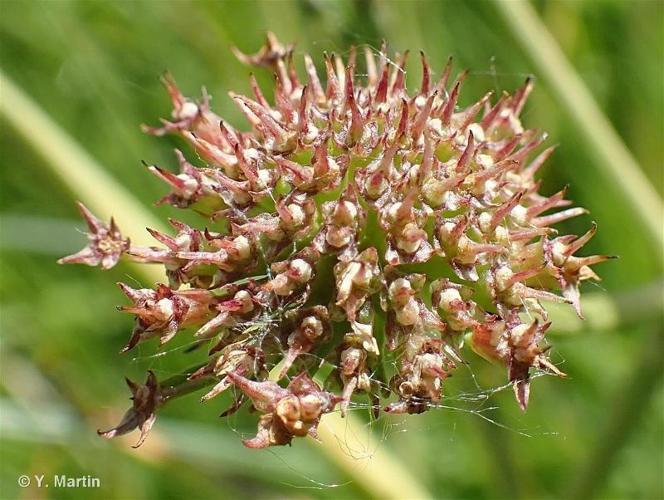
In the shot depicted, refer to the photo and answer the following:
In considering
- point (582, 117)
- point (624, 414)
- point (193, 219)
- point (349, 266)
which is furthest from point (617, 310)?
point (193, 219)

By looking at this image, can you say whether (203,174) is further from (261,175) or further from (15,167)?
(15,167)

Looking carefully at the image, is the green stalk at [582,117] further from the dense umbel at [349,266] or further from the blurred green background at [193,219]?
the dense umbel at [349,266]

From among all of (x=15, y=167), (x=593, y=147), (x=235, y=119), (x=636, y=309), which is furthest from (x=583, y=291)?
(x=15, y=167)

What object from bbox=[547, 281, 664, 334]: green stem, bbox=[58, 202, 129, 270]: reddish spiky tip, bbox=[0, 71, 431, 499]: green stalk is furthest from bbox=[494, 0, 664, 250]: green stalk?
bbox=[58, 202, 129, 270]: reddish spiky tip

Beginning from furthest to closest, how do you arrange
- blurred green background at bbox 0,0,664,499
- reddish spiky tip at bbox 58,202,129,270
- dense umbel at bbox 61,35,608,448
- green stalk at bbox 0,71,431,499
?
blurred green background at bbox 0,0,664,499, green stalk at bbox 0,71,431,499, reddish spiky tip at bbox 58,202,129,270, dense umbel at bbox 61,35,608,448

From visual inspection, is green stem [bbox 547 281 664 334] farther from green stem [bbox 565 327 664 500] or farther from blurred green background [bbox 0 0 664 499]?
blurred green background [bbox 0 0 664 499]
